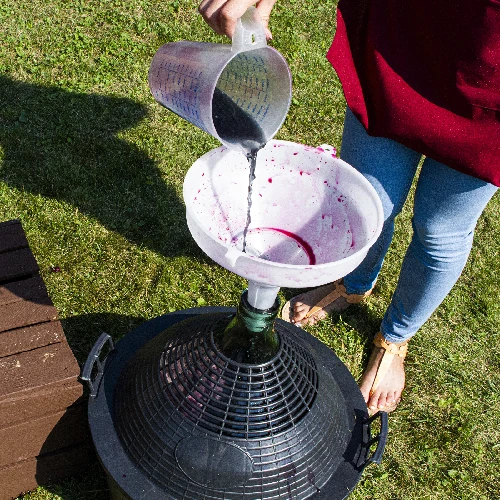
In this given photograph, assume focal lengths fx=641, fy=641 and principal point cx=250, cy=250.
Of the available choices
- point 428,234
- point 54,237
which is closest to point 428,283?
point 428,234

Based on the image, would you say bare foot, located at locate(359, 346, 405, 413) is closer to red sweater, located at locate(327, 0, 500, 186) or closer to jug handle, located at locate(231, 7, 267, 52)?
red sweater, located at locate(327, 0, 500, 186)

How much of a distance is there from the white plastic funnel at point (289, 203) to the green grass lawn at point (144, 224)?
1165 mm

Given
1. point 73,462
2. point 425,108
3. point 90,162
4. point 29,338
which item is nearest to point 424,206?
point 425,108

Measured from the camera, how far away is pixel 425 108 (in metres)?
1.91

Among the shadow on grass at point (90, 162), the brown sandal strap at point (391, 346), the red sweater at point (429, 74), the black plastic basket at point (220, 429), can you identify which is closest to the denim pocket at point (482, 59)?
the red sweater at point (429, 74)

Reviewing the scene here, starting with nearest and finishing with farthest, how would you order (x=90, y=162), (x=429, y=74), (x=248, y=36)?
(x=248, y=36)
(x=429, y=74)
(x=90, y=162)

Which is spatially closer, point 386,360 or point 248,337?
point 248,337

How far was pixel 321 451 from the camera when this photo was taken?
183 centimetres

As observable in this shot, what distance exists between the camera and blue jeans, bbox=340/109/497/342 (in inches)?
81.0

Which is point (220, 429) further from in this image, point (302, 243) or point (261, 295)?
point (302, 243)

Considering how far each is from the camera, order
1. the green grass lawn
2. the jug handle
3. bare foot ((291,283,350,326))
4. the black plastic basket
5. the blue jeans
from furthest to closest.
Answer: bare foot ((291,283,350,326)) < the green grass lawn < the blue jeans < the black plastic basket < the jug handle

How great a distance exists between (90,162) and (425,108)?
2.20m

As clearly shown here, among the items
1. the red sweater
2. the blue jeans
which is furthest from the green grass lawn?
the red sweater

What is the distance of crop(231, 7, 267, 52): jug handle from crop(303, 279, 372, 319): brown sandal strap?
5.49 ft
